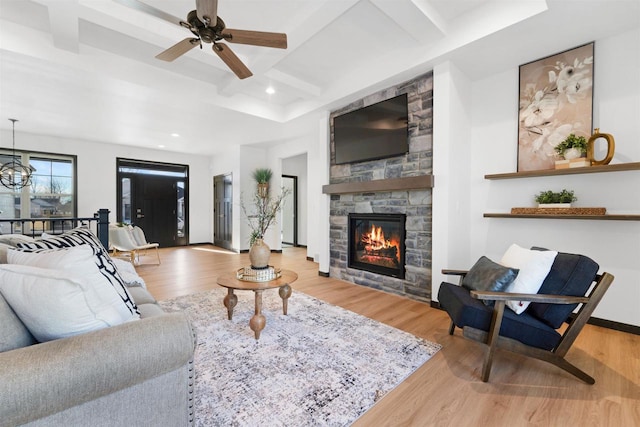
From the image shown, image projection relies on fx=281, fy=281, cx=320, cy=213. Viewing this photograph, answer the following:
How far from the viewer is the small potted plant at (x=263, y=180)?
20.8ft

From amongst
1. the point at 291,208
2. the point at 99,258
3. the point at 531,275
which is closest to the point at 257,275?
the point at 99,258

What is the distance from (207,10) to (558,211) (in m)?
3.28

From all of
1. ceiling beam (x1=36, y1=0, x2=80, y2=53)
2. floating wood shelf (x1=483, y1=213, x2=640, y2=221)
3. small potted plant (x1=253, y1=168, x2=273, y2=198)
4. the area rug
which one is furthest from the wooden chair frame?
small potted plant (x1=253, y1=168, x2=273, y2=198)

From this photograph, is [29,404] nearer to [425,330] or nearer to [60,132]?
[425,330]

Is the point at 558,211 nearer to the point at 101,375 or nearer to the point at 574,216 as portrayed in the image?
the point at 574,216

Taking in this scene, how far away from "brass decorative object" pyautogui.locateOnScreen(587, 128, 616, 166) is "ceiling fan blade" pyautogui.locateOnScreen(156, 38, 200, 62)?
3355 mm

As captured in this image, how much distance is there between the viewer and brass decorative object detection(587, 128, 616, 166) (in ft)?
7.64

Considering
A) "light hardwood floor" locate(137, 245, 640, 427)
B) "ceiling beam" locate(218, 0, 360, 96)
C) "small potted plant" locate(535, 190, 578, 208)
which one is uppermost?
"ceiling beam" locate(218, 0, 360, 96)

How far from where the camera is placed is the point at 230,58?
2.37m

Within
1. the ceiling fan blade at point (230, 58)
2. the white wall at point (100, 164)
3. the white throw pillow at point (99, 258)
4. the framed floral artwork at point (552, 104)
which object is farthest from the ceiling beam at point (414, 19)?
the white wall at point (100, 164)

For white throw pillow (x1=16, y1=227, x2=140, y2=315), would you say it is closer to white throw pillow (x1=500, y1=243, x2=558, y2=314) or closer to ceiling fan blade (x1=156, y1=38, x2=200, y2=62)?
ceiling fan blade (x1=156, y1=38, x2=200, y2=62)

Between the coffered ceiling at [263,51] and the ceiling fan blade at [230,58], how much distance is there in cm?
47

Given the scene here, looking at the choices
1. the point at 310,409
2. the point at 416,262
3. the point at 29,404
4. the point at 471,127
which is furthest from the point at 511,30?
the point at 29,404

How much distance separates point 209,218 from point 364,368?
23.3ft
